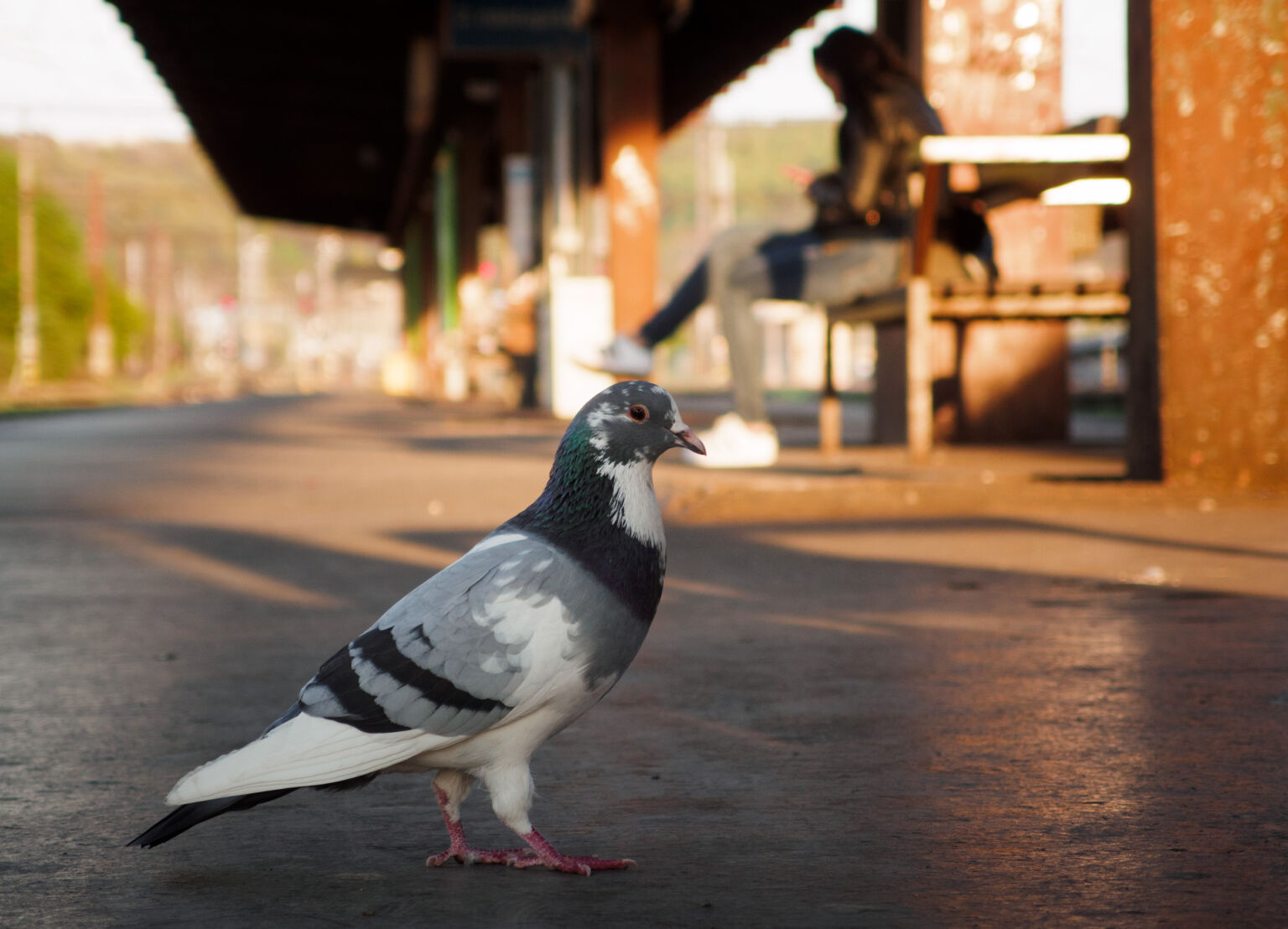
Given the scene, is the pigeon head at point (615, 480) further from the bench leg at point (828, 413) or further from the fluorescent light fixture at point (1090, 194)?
the bench leg at point (828, 413)

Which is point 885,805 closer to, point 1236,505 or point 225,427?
point 1236,505

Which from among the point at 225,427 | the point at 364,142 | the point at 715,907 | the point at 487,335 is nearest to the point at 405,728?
the point at 715,907

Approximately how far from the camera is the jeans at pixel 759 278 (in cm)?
672

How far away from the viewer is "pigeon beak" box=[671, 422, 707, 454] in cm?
218

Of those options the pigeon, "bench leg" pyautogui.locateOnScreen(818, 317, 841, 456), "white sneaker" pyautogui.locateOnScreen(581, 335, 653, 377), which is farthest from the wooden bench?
the pigeon

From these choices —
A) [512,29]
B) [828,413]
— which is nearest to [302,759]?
[828,413]

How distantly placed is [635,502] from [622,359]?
195 inches

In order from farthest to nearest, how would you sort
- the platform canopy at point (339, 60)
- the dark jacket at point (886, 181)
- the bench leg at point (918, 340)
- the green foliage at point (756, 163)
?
the green foliage at point (756, 163)
the platform canopy at point (339, 60)
the dark jacket at point (886, 181)
the bench leg at point (918, 340)

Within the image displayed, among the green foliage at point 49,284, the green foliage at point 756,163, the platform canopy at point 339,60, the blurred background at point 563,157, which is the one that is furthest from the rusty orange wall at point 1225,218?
the green foliage at point 756,163

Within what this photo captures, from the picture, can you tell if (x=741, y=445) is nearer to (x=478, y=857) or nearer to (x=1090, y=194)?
(x=1090, y=194)

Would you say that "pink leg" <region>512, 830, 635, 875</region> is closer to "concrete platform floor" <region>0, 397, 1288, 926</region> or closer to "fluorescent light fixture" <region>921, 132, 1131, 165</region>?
"concrete platform floor" <region>0, 397, 1288, 926</region>

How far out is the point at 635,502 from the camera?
2129 mm

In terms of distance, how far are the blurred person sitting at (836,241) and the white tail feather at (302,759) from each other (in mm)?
4706

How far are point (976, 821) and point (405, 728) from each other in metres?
0.80
